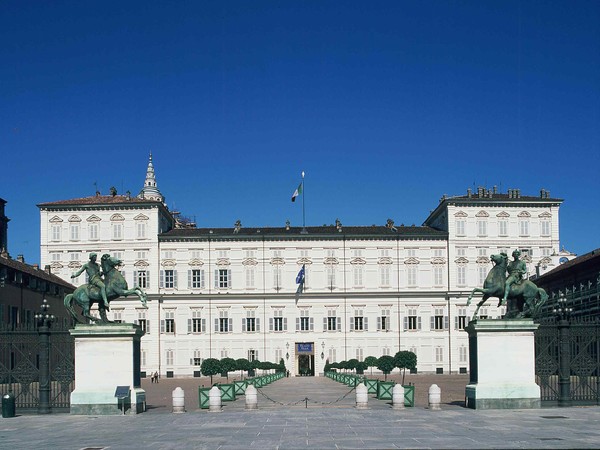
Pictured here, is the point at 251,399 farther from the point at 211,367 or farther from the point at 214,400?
the point at 211,367

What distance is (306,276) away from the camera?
270 ft

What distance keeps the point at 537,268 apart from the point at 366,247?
1640cm

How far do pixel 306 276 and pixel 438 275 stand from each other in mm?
12832

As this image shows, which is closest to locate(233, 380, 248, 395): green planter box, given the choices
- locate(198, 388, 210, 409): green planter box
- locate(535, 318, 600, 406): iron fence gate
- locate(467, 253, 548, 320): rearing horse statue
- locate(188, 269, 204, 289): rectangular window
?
locate(198, 388, 210, 409): green planter box

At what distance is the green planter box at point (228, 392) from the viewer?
112 ft

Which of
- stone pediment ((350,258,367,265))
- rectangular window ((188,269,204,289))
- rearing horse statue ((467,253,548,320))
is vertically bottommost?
rearing horse statue ((467,253,548,320))

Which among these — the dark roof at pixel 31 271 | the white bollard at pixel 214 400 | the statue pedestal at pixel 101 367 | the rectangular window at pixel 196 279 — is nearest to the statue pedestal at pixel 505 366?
the white bollard at pixel 214 400

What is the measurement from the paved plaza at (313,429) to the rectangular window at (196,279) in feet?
175

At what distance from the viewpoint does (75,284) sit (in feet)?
271

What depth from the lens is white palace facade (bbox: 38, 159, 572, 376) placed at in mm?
81500

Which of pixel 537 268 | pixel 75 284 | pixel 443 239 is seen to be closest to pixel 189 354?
pixel 75 284

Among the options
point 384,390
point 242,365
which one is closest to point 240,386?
point 384,390

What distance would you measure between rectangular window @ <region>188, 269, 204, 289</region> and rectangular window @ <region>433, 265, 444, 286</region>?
22567 millimetres

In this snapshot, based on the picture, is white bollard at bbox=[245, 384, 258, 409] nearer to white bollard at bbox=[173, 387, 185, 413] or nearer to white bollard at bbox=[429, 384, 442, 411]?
white bollard at bbox=[173, 387, 185, 413]
